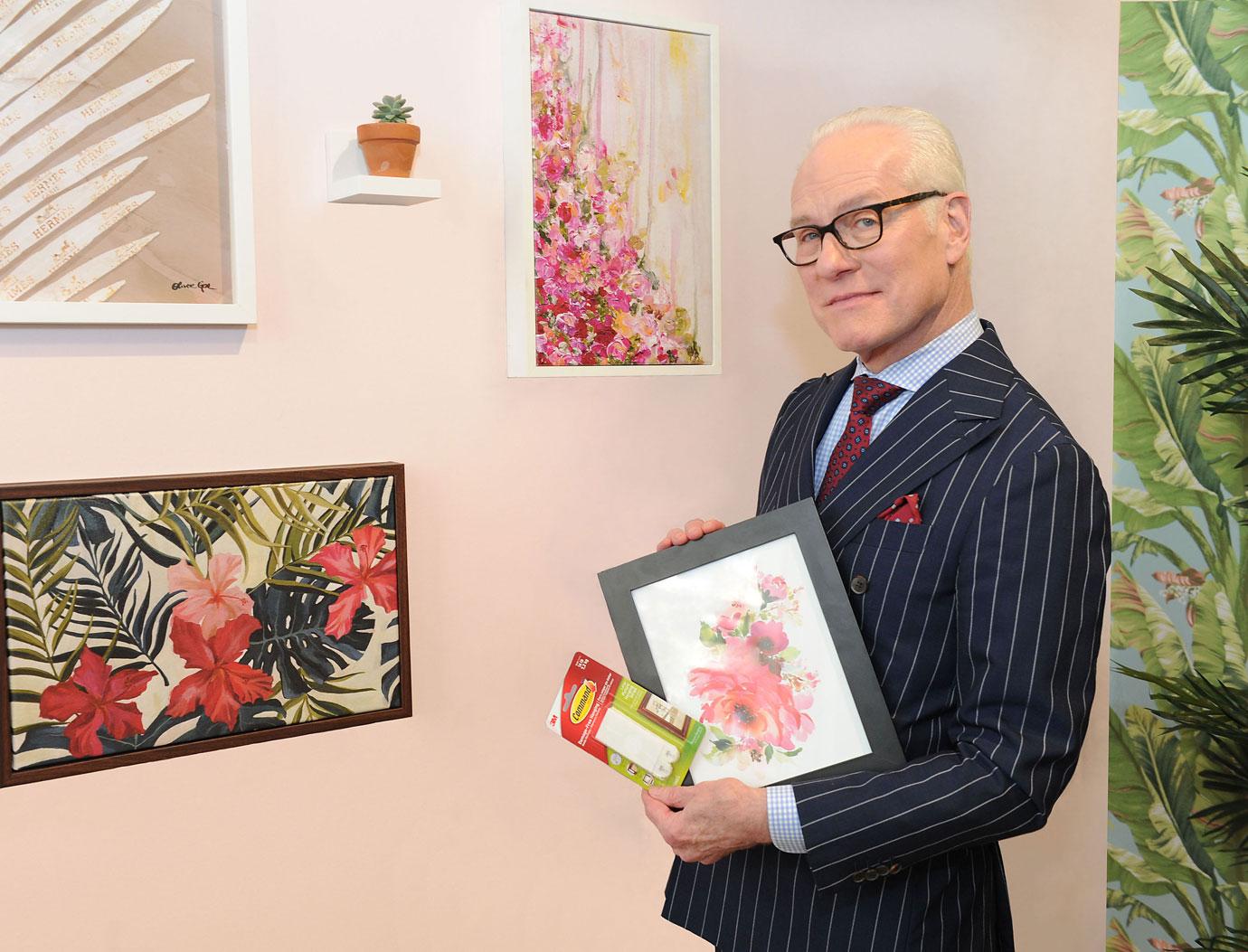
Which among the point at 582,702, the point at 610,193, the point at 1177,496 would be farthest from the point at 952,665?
the point at 1177,496

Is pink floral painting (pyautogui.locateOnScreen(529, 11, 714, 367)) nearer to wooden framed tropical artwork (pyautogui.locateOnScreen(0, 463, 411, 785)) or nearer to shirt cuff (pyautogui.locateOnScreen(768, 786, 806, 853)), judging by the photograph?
wooden framed tropical artwork (pyautogui.locateOnScreen(0, 463, 411, 785))

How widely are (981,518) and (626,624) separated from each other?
490 millimetres

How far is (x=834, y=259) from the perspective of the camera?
4.84 feet

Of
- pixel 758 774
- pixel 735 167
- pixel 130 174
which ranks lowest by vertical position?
pixel 758 774

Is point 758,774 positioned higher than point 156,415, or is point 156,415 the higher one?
point 156,415

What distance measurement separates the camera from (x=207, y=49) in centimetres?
163

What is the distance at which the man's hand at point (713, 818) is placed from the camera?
1382 mm

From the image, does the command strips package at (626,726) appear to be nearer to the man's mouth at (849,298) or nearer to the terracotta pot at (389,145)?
the man's mouth at (849,298)

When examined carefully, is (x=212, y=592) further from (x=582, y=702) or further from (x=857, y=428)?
(x=857, y=428)

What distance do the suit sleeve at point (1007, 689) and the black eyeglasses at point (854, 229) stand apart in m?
0.35

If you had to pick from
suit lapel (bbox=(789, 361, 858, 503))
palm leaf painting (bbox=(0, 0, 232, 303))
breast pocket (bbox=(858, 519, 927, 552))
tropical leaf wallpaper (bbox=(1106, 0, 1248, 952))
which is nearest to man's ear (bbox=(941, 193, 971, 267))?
suit lapel (bbox=(789, 361, 858, 503))

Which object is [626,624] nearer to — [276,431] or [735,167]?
[276,431]

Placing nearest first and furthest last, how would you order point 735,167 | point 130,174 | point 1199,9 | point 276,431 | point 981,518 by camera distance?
point 981,518, point 130,174, point 276,431, point 735,167, point 1199,9

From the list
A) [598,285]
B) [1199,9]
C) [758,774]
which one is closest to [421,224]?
[598,285]
